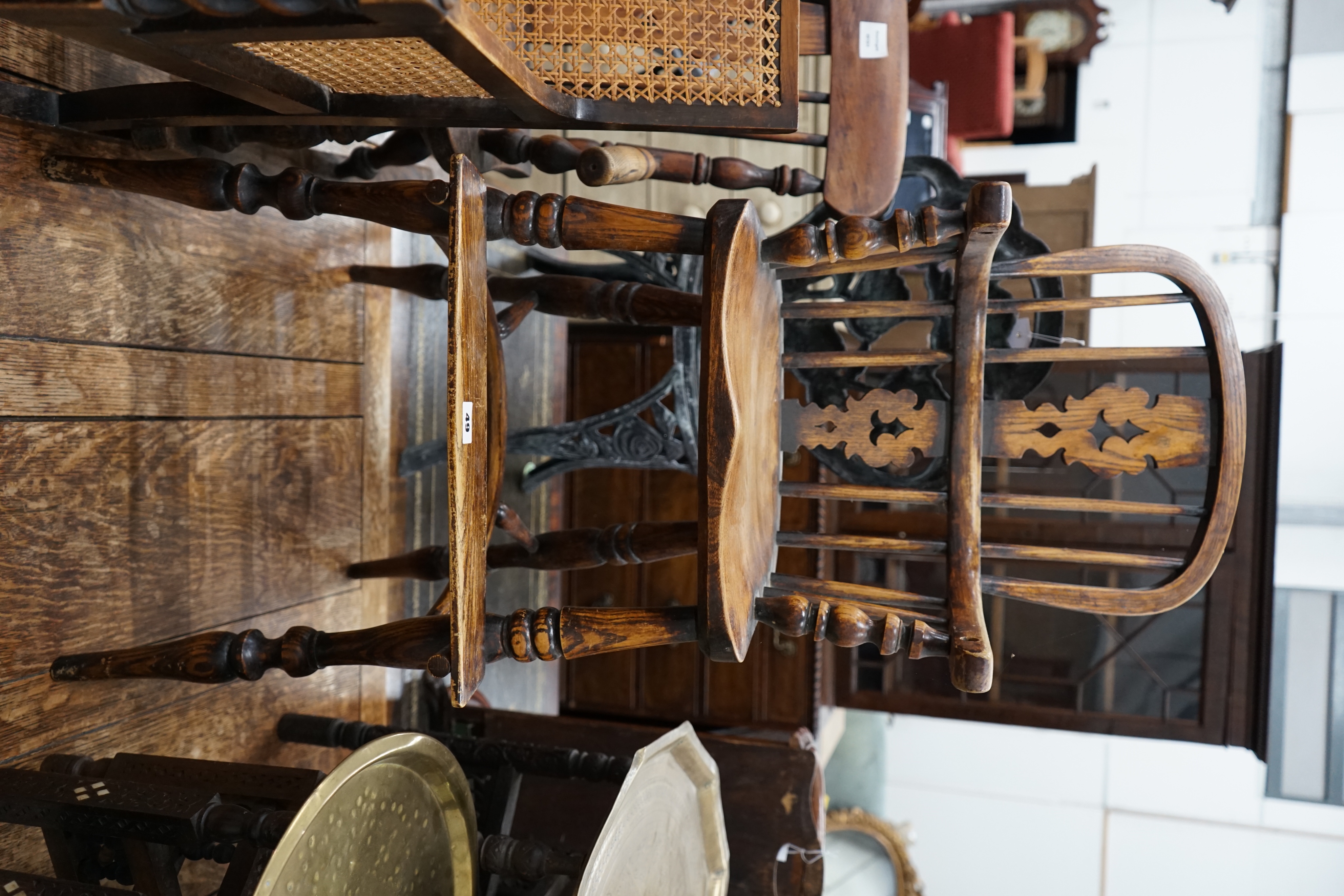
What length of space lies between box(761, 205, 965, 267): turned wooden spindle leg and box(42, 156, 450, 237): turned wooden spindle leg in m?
0.45

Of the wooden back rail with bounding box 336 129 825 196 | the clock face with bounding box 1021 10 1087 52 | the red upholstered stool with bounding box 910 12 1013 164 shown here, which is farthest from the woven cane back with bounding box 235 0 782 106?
the clock face with bounding box 1021 10 1087 52

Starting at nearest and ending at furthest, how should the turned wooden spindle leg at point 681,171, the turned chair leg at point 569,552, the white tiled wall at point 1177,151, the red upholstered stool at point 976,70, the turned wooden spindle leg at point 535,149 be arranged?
the turned wooden spindle leg at point 681,171, the turned wooden spindle leg at point 535,149, the turned chair leg at point 569,552, the red upholstered stool at point 976,70, the white tiled wall at point 1177,151

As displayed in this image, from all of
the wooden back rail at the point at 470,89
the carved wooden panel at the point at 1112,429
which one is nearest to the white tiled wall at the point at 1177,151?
the wooden back rail at the point at 470,89

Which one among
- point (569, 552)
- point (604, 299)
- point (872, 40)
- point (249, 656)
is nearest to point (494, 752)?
point (569, 552)

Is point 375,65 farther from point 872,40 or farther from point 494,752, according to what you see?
point 494,752

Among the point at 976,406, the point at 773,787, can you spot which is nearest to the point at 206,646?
the point at 773,787

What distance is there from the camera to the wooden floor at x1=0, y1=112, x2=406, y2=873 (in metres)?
1.17

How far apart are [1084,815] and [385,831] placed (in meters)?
3.77

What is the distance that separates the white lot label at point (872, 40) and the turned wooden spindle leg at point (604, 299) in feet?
1.62

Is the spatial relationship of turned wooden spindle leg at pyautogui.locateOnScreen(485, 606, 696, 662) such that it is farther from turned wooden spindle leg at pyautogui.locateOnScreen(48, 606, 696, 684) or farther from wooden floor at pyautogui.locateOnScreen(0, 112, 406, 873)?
wooden floor at pyautogui.locateOnScreen(0, 112, 406, 873)

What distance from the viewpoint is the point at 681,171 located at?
58.4 inches

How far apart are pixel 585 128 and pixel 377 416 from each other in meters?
0.81

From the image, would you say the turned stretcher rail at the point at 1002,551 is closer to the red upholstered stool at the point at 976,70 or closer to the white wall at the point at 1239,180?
the red upholstered stool at the point at 976,70

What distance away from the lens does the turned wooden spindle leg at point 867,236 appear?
1.15 m
